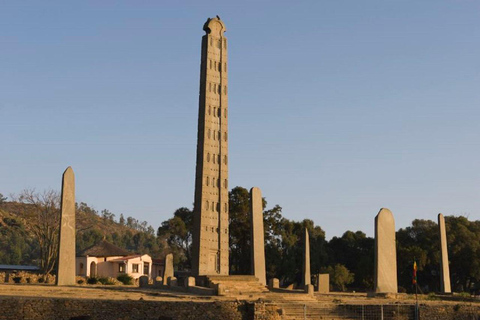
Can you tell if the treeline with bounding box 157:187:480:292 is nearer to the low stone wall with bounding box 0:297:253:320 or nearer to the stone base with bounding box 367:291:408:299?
the stone base with bounding box 367:291:408:299

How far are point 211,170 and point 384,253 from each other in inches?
368

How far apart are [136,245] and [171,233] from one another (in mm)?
92388

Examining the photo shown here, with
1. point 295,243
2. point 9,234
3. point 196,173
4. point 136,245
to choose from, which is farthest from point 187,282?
point 136,245

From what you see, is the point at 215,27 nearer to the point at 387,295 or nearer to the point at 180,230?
the point at 387,295

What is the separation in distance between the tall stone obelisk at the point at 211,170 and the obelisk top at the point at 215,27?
0.08 m

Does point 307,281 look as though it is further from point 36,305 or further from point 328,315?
point 36,305

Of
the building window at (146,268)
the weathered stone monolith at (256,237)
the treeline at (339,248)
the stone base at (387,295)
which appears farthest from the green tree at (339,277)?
the building window at (146,268)

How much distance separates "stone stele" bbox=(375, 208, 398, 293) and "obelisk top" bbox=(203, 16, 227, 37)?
12.9 meters

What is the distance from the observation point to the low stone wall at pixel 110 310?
16.8 meters

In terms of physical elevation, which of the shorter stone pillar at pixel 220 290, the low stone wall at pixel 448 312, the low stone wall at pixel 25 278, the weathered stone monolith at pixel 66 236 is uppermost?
the weathered stone monolith at pixel 66 236

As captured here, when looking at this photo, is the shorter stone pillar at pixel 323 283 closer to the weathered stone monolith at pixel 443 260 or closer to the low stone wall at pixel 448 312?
the weathered stone monolith at pixel 443 260

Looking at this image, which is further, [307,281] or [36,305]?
[307,281]

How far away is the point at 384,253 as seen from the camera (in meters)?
27.8

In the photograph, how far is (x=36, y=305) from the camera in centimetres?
1697
